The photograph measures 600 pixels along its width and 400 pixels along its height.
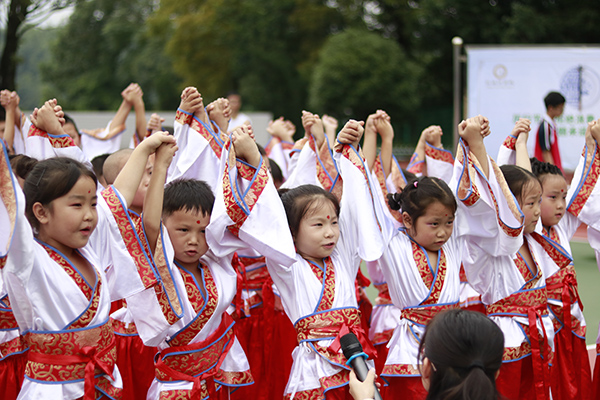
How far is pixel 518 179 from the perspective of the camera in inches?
125

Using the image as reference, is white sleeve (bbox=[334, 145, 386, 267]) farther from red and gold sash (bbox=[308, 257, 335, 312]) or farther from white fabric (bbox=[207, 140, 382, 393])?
red and gold sash (bbox=[308, 257, 335, 312])

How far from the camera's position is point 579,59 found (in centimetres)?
946

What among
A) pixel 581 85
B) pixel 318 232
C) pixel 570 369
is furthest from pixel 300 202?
pixel 581 85

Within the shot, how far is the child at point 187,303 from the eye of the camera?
2.52 meters

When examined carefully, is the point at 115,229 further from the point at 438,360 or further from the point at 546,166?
the point at 546,166

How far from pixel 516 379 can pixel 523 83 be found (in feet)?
24.1

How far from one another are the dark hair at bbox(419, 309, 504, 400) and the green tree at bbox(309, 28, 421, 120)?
55.6ft

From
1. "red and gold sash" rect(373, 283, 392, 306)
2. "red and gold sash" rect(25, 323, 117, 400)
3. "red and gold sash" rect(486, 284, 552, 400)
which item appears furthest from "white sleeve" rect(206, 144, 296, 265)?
"red and gold sash" rect(373, 283, 392, 306)

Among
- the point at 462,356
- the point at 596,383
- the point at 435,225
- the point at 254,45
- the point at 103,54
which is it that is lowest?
the point at 596,383

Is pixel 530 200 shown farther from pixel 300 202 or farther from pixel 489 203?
pixel 300 202

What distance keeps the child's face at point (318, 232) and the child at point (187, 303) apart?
0.33 m

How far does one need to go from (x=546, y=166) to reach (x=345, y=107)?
15.5 m

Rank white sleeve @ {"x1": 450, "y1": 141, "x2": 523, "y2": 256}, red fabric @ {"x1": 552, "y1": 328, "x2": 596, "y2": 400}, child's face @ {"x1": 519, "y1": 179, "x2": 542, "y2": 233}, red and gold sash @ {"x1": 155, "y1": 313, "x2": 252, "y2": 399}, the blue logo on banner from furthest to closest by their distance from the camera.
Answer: the blue logo on banner < red fabric @ {"x1": 552, "y1": 328, "x2": 596, "y2": 400} < child's face @ {"x1": 519, "y1": 179, "x2": 542, "y2": 233} < white sleeve @ {"x1": 450, "y1": 141, "x2": 523, "y2": 256} < red and gold sash @ {"x1": 155, "y1": 313, "x2": 252, "y2": 399}

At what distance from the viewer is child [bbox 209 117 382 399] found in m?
2.59
